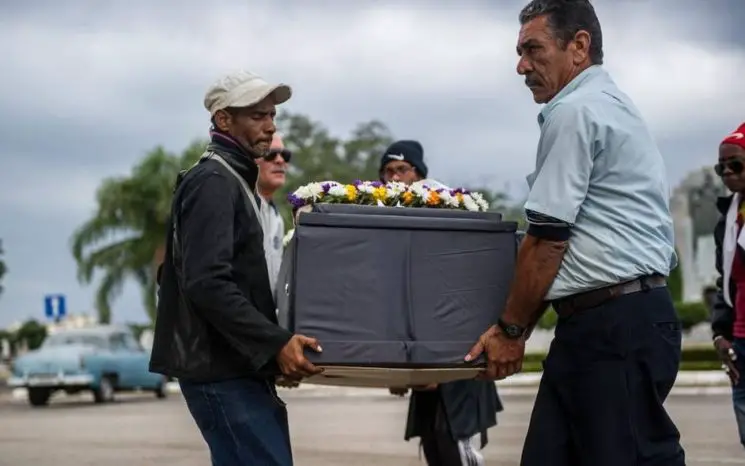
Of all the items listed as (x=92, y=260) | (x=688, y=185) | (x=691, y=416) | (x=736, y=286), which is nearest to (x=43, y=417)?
(x=691, y=416)

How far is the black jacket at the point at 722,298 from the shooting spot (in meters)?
7.30

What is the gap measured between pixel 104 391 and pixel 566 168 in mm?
24994

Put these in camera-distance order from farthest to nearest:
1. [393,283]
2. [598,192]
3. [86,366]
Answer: [86,366], [393,283], [598,192]

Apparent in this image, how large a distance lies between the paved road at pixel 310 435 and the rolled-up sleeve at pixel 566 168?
21.0 feet

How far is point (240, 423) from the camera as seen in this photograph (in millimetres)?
4676

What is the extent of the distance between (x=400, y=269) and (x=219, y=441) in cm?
87

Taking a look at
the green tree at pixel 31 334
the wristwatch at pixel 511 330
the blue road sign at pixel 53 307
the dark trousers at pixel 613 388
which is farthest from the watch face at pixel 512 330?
the green tree at pixel 31 334

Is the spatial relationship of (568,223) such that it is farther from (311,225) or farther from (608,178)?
(311,225)

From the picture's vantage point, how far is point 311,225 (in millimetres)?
4758

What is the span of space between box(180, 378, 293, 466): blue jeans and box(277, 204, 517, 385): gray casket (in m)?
0.26

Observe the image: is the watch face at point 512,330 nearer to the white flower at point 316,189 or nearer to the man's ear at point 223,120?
the white flower at point 316,189

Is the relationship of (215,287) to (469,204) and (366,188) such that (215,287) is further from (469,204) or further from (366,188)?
(469,204)

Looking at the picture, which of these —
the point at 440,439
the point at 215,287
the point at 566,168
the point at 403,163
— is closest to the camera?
the point at 566,168

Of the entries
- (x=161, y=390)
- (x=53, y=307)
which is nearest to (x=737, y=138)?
(x=161, y=390)
